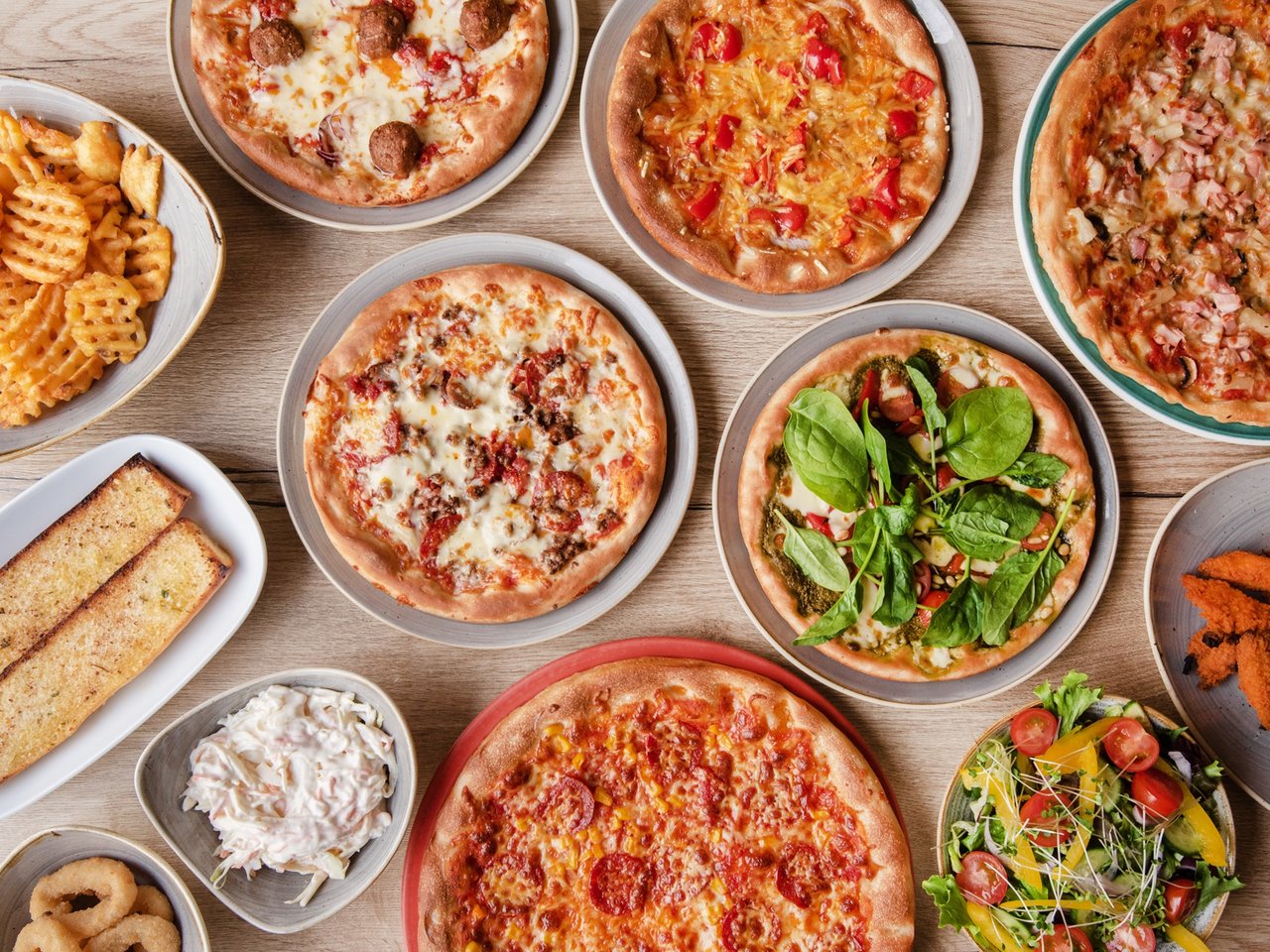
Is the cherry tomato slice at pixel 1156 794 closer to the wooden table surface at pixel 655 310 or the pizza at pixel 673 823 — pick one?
the wooden table surface at pixel 655 310

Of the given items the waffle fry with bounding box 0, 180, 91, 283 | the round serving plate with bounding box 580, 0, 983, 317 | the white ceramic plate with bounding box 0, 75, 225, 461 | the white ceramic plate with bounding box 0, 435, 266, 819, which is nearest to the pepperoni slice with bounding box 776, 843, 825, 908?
the round serving plate with bounding box 580, 0, 983, 317

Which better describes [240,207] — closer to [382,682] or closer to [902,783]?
[382,682]

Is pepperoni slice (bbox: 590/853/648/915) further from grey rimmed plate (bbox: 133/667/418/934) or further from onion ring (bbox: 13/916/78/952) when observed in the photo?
onion ring (bbox: 13/916/78/952)

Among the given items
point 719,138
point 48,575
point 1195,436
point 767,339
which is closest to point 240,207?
point 48,575

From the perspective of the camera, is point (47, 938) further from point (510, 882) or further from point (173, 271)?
point (173, 271)

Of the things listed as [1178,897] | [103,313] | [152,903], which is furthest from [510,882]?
[103,313]

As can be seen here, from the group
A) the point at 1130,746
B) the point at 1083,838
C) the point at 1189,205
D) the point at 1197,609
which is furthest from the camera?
the point at 1197,609

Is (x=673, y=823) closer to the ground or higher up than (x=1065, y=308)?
closer to the ground
